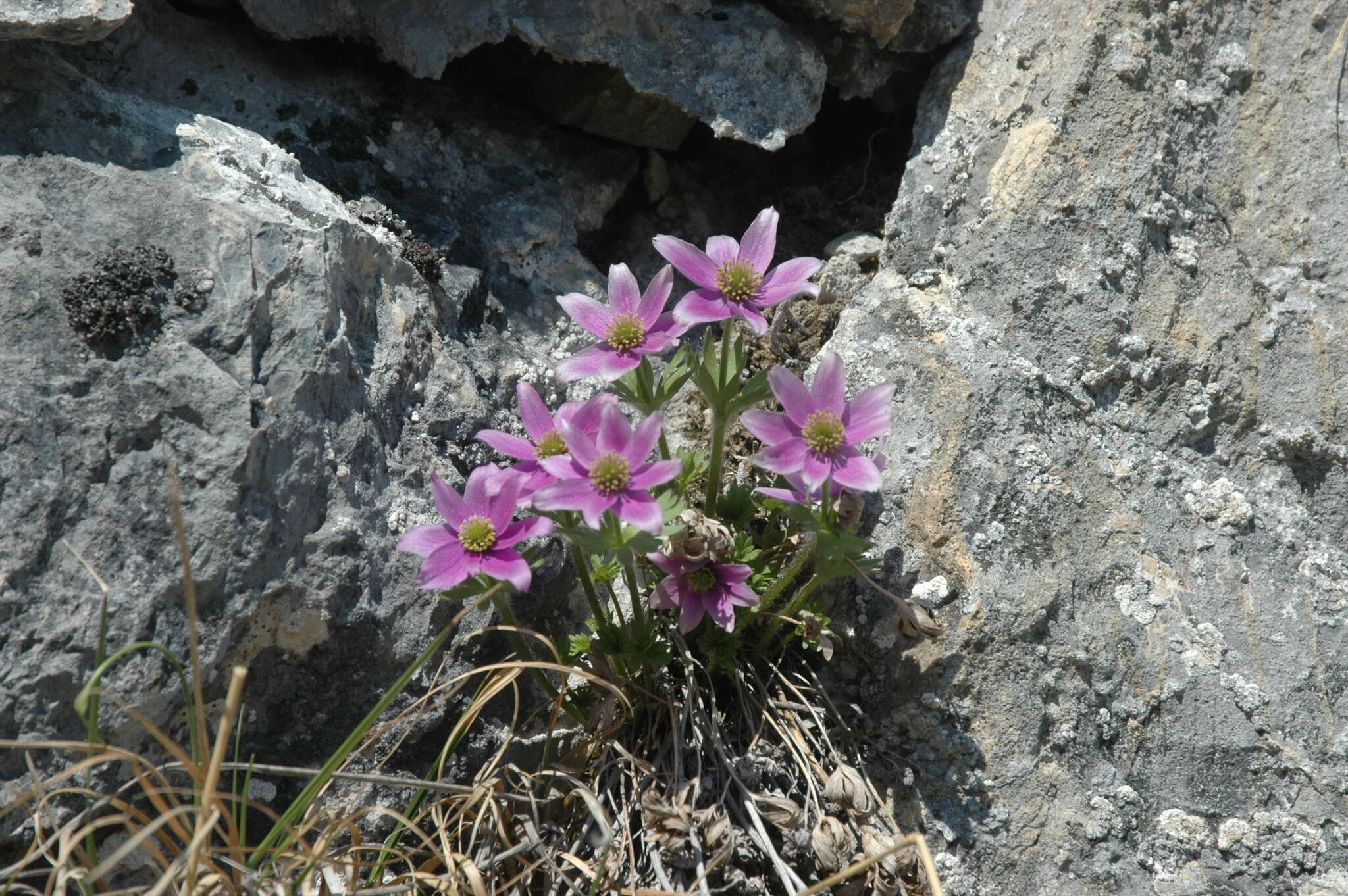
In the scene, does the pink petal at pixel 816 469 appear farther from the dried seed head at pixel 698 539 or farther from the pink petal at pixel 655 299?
the pink petal at pixel 655 299

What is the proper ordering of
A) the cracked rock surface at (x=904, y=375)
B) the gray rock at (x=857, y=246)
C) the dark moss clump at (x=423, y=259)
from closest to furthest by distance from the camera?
the cracked rock surface at (x=904, y=375) < the dark moss clump at (x=423, y=259) < the gray rock at (x=857, y=246)

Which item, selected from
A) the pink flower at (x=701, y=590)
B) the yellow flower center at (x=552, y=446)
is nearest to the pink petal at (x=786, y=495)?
the pink flower at (x=701, y=590)

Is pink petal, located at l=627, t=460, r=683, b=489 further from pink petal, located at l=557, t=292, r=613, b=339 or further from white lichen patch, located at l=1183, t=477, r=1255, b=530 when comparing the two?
white lichen patch, located at l=1183, t=477, r=1255, b=530

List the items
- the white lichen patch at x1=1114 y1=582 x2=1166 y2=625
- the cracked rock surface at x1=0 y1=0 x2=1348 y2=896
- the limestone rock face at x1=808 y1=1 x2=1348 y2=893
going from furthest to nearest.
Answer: the white lichen patch at x1=1114 y1=582 x2=1166 y2=625, the limestone rock face at x1=808 y1=1 x2=1348 y2=893, the cracked rock surface at x1=0 y1=0 x2=1348 y2=896

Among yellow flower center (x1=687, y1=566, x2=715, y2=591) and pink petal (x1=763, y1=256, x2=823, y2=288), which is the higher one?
pink petal (x1=763, y1=256, x2=823, y2=288)

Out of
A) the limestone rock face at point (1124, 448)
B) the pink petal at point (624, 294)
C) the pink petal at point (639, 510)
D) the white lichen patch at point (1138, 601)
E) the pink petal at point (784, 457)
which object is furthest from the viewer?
the white lichen patch at point (1138, 601)

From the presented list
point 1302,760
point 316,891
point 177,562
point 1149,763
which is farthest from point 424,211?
point 1302,760

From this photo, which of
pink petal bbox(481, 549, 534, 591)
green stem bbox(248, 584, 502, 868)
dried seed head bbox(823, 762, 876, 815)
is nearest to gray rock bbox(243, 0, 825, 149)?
pink petal bbox(481, 549, 534, 591)
